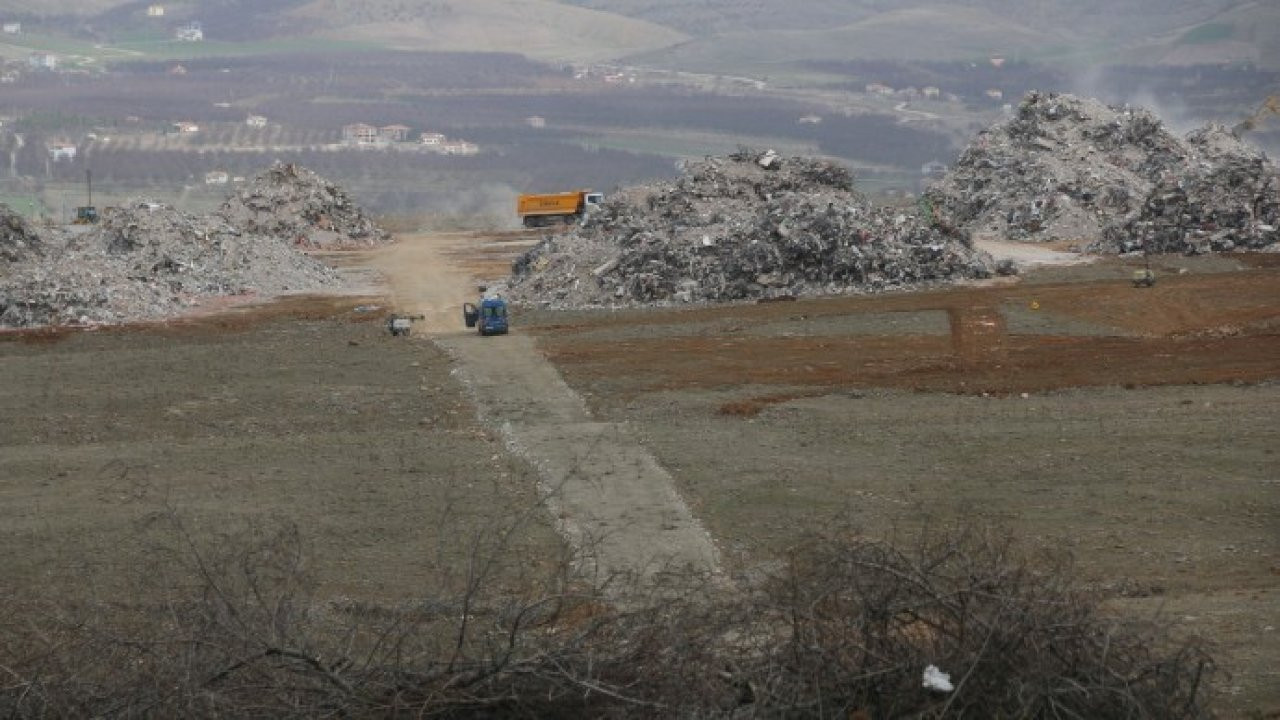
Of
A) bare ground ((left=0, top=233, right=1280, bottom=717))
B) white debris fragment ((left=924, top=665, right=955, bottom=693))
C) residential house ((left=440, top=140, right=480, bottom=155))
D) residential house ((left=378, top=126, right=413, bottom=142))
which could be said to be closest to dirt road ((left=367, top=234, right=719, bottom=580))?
bare ground ((left=0, top=233, right=1280, bottom=717))

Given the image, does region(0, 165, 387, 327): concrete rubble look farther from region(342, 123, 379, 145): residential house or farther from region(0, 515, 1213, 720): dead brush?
region(342, 123, 379, 145): residential house

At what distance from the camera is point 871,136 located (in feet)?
432

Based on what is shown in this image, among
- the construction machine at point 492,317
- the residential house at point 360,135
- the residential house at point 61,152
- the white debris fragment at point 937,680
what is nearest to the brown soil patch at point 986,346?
the construction machine at point 492,317

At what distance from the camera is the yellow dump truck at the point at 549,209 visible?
2970 inches

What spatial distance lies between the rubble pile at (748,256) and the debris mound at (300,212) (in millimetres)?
18688

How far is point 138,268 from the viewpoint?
164 feet

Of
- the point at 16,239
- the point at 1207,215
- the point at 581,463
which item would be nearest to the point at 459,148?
the point at 16,239

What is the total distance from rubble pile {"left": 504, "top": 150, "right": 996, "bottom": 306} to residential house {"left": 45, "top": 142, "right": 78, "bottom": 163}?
79342 mm

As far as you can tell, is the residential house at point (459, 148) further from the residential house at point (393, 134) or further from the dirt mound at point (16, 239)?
the dirt mound at point (16, 239)

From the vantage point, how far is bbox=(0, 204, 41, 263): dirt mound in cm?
5750

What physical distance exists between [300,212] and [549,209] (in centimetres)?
1132

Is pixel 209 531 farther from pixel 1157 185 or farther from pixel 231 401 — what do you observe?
pixel 1157 185

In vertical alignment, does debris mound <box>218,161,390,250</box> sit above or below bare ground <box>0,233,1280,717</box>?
below

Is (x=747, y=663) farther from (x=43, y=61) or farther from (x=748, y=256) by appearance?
(x=43, y=61)
